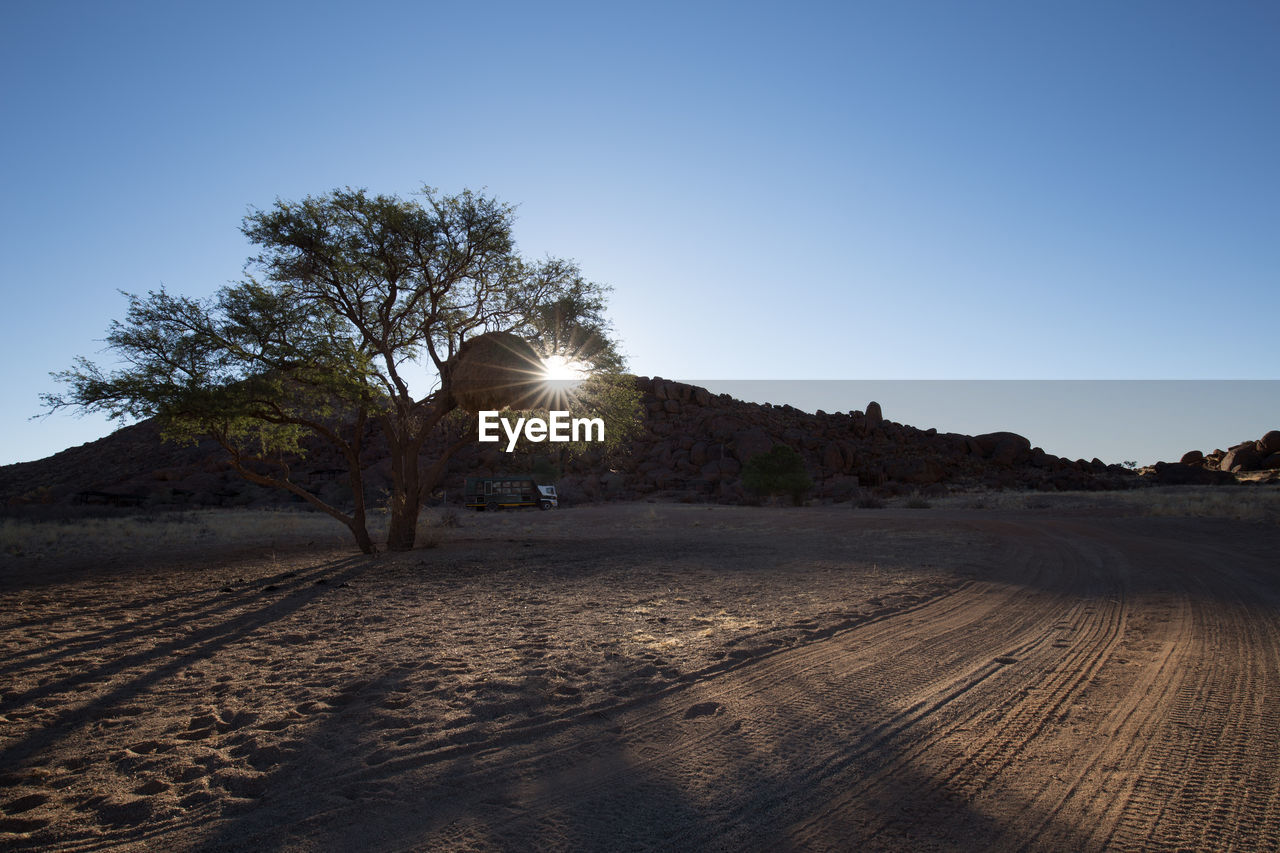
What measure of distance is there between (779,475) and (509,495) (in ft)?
56.2

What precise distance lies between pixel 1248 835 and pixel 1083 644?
4330 mm

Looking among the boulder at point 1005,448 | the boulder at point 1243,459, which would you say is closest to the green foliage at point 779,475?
the boulder at point 1005,448

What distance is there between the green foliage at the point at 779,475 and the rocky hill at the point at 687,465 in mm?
4081

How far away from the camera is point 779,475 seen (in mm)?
46188

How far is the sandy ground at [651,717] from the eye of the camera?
11.9ft

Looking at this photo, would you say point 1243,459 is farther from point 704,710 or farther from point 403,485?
point 704,710

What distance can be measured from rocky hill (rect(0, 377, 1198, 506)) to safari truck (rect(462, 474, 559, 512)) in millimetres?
10777

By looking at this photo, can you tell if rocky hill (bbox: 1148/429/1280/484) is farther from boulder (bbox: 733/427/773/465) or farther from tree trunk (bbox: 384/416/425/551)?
tree trunk (bbox: 384/416/425/551)

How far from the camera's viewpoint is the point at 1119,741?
4617 mm

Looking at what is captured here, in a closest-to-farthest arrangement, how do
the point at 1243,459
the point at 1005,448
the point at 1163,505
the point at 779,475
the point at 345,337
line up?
the point at 345,337 → the point at 1163,505 → the point at 779,475 → the point at 1243,459 → the point at 1005,448

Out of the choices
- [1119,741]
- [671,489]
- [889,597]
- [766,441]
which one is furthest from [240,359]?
[766,441]

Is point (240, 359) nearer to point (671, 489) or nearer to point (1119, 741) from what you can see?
point (1119, 741)

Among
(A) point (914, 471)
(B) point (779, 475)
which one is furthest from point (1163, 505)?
(A) point (914, 471)

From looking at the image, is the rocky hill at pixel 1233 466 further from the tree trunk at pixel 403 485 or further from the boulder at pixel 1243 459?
the tree trunk at pixel 403 485
